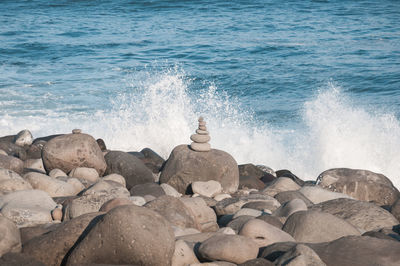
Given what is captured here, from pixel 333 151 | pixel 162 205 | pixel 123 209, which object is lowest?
pixel 333 151

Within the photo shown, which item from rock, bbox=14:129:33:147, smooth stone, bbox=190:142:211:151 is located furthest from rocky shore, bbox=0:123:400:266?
rock, bbox=14:129:33:147

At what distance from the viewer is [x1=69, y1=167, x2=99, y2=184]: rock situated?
6624mm

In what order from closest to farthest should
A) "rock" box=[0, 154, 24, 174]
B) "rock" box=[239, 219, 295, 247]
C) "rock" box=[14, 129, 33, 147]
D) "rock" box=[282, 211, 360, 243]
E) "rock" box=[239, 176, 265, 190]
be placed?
"rock" box=[239, 219, 295, 247] → "rock" box=[282, 211, 360, 243] → "rock" box=[0, 154, 24, 174] → "rock" box=[239, 176, 265, 190] → "rock" box=[14, 129, 33, 147]

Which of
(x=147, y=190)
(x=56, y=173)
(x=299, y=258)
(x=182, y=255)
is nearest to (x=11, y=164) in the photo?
(x=56, y=173)

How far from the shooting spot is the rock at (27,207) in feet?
15.0

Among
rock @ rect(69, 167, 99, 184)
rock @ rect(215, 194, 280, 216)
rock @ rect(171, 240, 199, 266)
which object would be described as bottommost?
rock @ rect(69, 167, 99, 184)

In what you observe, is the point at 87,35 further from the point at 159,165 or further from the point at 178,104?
the point at 159,165

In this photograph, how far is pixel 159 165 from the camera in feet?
26.2

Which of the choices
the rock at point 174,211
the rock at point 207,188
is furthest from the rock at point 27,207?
the rock at point 207,188

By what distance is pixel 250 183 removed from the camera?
7199 millimetres

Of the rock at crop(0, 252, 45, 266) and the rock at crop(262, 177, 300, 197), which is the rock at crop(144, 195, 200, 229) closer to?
the rock at crop(0, 252, 45, 266)

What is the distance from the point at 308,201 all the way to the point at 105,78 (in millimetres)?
8742

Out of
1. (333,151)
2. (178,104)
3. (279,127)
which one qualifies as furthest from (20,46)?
(333,151)

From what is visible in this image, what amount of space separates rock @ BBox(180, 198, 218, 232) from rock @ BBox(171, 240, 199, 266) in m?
1.16
